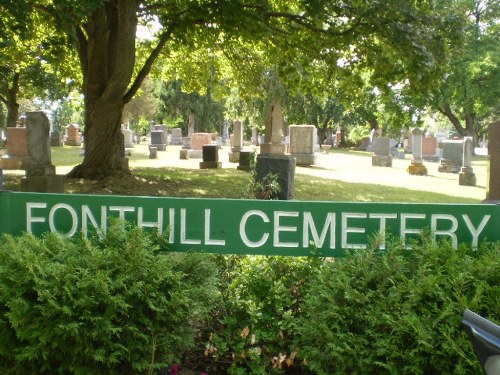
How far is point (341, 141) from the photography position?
64438 millimetres

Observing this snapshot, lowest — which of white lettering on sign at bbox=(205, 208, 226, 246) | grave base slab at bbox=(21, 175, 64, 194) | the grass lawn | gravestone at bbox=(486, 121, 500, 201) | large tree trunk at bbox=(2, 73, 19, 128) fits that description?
the grass lawn

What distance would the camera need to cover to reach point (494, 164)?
598 cm

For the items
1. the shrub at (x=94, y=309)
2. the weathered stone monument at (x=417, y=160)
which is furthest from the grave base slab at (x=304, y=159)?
the shrub at (x=94, y=309)

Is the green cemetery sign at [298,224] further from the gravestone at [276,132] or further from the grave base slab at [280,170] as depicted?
the gravestone at [276,132]

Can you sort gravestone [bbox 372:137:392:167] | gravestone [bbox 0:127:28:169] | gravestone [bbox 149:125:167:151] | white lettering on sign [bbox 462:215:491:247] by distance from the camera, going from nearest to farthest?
white lettering on sign [bbox 462:215:491:247] → gravestone [bbox 0:127:28:169] → gravestone [bbox 372:137:392:167] → gravestone [bbox 149:125:167:151]

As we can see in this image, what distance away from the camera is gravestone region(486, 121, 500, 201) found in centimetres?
571

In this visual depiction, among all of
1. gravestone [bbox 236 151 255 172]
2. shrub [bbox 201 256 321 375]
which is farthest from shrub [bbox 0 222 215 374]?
gravestone [bbox 236 151 255 172]

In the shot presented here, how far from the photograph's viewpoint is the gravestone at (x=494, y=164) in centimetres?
571

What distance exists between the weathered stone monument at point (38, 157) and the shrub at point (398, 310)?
10029mm

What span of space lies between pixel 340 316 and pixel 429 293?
0.47m

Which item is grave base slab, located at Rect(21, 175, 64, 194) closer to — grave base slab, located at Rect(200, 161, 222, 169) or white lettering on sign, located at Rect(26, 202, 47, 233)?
white lettering on sign, located at Rect(26, 202, 47, 233)

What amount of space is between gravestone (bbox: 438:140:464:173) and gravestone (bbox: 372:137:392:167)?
3297 mm

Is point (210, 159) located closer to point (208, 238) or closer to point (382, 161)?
point (382, 161)

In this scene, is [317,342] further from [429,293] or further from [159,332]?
[159,332]
